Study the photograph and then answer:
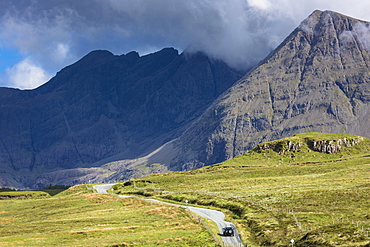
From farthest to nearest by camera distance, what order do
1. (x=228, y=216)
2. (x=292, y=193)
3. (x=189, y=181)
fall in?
(x=189, y=181) < (x=292, y=193) < (x=228, y=216)

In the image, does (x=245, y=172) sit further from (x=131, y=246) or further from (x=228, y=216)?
(x=131, y=246)

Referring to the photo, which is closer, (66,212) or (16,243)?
(16,243)

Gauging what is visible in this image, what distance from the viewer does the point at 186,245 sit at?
56.7 metres

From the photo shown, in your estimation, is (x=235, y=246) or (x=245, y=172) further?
(x=245, y=172)

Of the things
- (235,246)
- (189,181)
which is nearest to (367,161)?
(189,181)

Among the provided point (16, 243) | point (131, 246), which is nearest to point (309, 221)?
point (131, 246)

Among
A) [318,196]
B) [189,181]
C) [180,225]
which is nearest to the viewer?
[180,225]

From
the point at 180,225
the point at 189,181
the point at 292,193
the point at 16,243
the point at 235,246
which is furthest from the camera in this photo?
the point at 189,181

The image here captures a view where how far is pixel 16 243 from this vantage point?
6181 centimetres

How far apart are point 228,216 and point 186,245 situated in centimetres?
2765

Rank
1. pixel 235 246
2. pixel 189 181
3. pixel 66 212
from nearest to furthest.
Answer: pixel 235 246
pixel 66 212
pixel 189 181

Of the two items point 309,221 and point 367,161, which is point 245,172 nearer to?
point 367,161

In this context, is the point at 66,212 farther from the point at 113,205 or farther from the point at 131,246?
the point at 131,246

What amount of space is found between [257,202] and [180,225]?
23.6 m
